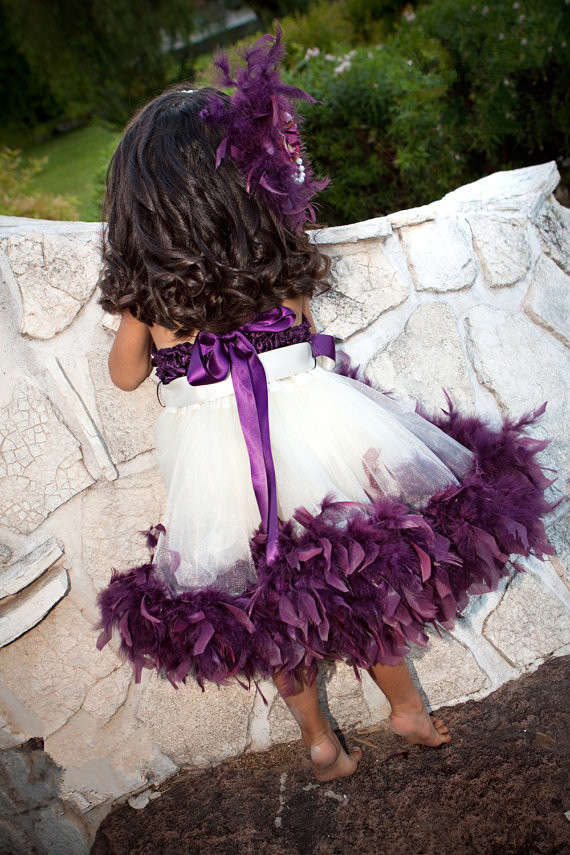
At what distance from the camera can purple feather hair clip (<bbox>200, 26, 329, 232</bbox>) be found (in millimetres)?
1622

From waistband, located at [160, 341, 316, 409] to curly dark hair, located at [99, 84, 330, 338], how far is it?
0.42ft

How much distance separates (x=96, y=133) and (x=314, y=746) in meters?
11.0

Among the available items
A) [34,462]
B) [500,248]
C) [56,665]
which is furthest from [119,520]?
[500,248]

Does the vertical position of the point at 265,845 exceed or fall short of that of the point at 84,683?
it falls short

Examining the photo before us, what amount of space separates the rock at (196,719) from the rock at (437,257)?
1424mm

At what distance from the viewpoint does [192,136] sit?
5.54 feet

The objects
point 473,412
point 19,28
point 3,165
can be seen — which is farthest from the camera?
point 19,28

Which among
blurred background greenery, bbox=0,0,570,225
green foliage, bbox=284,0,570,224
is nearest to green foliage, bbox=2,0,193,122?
blurred background greenery, bbox=0,0,570,225

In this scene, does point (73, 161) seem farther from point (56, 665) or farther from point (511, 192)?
point (56, 665)

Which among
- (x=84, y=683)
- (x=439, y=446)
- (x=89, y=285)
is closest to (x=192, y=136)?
(x=89, y=285)

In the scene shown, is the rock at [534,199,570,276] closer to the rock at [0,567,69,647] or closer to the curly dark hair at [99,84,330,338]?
the curly dark hair at [99,84,330,338]

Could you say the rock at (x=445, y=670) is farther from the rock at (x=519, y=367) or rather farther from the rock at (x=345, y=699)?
the rock at (x=519, y=367)

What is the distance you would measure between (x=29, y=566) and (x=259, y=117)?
1330 millimetres

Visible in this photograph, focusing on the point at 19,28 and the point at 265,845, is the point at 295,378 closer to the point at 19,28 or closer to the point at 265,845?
the point at 265,845
